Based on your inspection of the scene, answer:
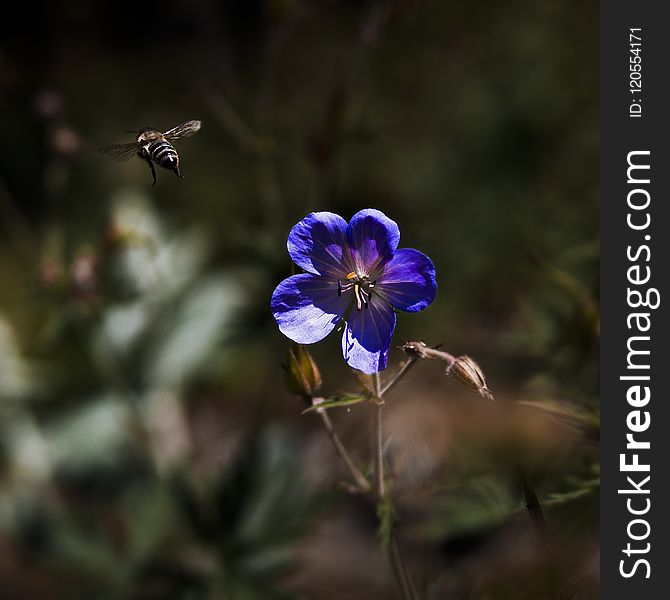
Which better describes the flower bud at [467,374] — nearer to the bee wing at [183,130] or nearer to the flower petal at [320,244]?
the flower petal at [320,244]

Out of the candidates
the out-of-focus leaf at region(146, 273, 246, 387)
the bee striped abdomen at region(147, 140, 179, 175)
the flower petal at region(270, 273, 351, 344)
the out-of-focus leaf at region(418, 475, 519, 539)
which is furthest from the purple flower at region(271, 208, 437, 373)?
the out-of-focus leaf at region(146, 273, 246, 387)

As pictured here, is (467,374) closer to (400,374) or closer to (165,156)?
(400,374)

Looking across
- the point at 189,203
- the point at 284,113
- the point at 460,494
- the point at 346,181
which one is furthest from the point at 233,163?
the point at 460,494

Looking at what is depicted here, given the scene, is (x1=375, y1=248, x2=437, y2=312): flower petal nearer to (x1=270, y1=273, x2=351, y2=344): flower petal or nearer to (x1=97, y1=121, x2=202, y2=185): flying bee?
(x1=270, y1=273, x2=351, y2=344): flower petal

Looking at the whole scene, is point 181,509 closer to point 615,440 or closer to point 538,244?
point 615,440

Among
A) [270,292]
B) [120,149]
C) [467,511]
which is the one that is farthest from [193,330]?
[120,149]

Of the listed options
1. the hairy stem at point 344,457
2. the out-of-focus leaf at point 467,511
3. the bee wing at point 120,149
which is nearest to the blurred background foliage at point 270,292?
the out-of-focus leaf at point 467,511
